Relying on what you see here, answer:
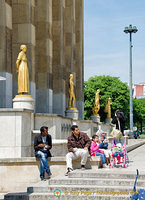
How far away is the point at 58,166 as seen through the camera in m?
11.0

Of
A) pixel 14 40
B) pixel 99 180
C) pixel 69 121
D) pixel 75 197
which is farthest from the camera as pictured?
pixel 14 40

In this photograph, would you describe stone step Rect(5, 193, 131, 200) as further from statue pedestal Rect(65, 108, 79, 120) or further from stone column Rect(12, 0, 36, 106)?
statue pedestal Rect(65, 108, 79, 120)

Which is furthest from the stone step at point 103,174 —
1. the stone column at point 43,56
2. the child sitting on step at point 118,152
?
the stone column at point 43,56

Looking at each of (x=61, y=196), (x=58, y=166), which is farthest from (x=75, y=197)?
(x=58, y=166)

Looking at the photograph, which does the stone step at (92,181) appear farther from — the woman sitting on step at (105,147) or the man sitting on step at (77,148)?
the woman sitting on step at (105,147)

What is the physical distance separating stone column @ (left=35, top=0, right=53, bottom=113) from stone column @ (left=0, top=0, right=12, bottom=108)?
213 inches

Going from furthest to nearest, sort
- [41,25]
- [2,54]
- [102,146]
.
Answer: [41,25] < [2,54] < [102,146]

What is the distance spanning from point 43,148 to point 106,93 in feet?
185

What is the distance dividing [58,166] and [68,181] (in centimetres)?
136

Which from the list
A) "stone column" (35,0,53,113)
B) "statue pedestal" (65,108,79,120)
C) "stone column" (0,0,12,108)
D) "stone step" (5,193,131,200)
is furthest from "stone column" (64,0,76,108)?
"stone step" (5,193,131,200)

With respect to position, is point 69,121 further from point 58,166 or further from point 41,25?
point 58,166

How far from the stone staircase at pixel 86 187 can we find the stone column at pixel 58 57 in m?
18.1

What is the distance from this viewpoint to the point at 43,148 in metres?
10.9

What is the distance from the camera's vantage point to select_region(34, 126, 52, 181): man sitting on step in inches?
420
